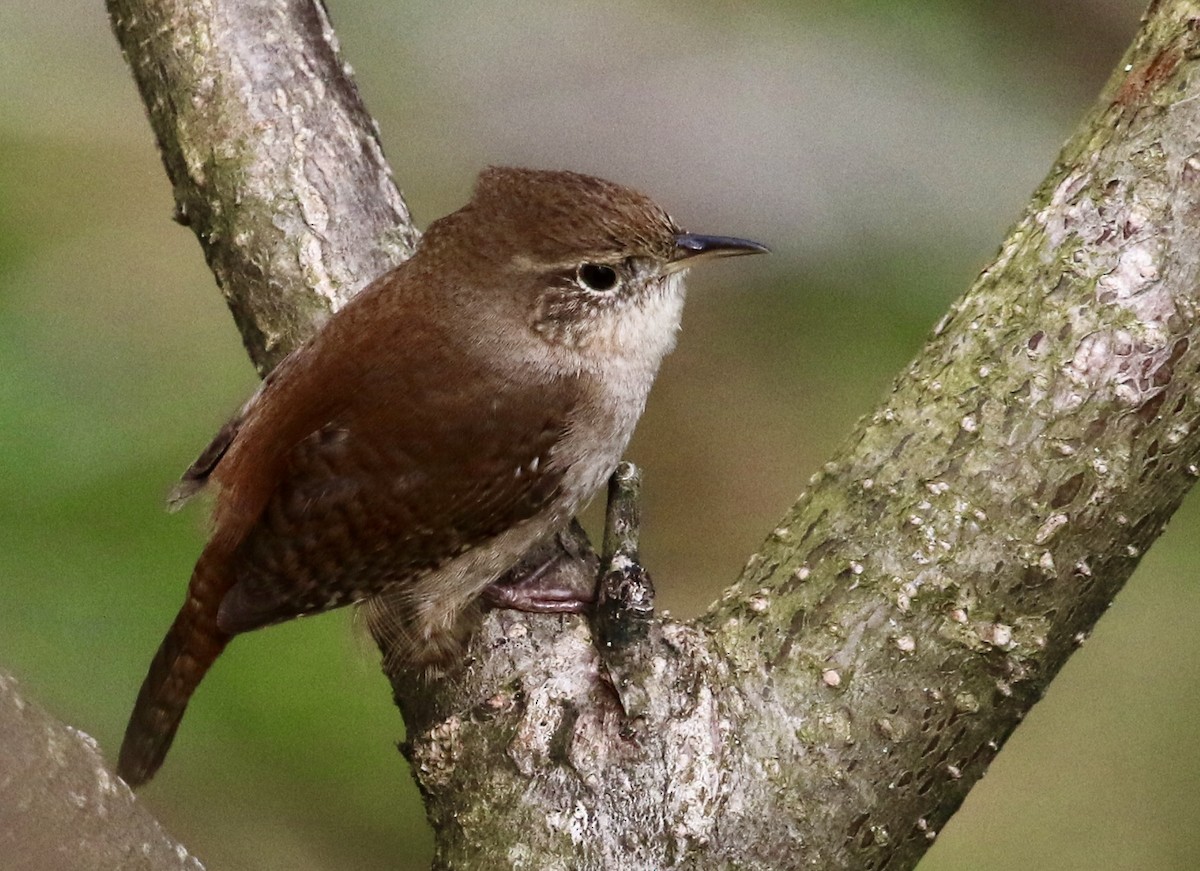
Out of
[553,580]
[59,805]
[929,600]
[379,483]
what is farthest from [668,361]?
[59,805]

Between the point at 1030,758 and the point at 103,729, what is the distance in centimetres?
261

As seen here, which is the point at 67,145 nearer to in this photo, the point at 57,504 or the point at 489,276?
the point at 57,504

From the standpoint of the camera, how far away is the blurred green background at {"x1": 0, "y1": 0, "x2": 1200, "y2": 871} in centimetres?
342

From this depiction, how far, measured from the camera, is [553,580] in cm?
250

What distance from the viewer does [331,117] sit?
2.71 meters

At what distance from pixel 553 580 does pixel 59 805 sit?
125 centimetres

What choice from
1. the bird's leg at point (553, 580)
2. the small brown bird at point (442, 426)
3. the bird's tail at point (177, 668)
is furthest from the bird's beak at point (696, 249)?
the bird's tail at point (177, 668)

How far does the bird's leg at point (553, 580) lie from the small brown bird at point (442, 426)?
0.04 m

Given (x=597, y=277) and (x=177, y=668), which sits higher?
(x=597, y=277)

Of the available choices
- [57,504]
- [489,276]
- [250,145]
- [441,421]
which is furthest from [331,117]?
[57,504]

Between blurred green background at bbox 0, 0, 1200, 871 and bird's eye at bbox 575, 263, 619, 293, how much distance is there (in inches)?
34.0

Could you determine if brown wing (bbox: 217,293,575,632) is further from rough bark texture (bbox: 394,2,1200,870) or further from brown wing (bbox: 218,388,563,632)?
rough bark texture (bbox: 394,2,1200,870)

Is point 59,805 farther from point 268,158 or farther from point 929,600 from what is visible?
point 268,158

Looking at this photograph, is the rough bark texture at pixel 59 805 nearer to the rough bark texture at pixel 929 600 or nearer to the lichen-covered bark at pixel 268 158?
the rough bark texture at pixel 929 600
